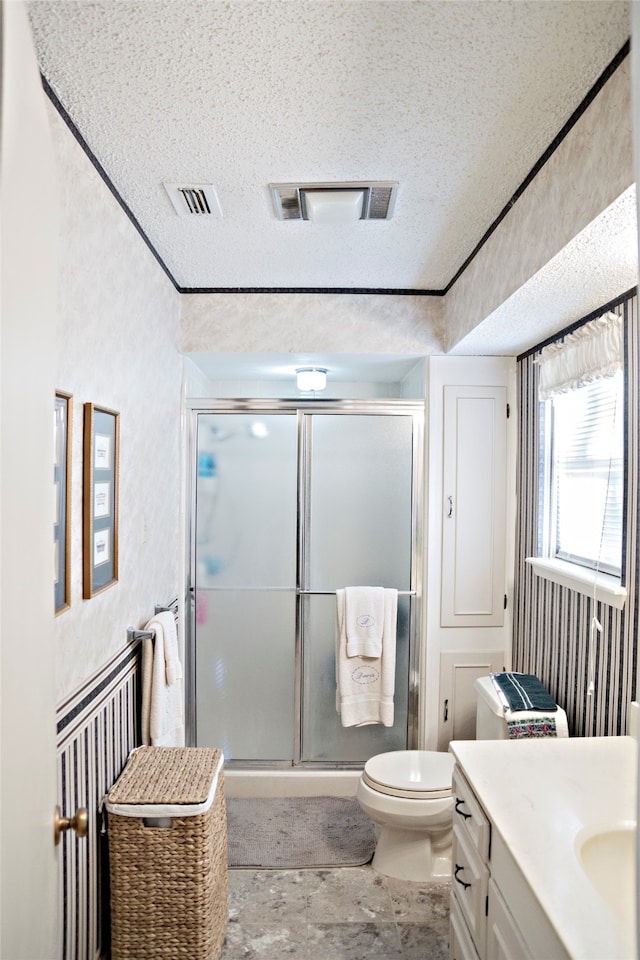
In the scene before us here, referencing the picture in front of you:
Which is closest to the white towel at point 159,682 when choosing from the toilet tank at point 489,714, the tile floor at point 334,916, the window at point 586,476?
the tile floor at point 334,916

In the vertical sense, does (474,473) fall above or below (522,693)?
above

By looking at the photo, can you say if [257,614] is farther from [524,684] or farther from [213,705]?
[524,684]

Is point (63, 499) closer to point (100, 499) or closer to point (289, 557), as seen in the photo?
point (100, 499)

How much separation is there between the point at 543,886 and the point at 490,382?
2.24 metres

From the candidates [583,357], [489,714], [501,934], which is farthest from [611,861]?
[583,357]

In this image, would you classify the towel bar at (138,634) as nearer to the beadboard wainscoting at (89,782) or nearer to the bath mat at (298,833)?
the beadboard wainscoting at (89,782)

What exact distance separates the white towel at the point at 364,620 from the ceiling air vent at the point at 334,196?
1729 millimetres

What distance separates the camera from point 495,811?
1.42 metres

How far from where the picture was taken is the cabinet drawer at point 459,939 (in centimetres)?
160

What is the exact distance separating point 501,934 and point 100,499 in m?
1.47

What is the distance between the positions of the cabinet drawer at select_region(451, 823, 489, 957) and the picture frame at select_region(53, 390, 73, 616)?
3.91 feet

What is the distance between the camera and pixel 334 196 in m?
1.98

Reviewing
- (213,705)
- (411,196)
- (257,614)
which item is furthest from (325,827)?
(411,196)

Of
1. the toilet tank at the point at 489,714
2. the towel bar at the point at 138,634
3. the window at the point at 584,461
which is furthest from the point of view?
the toilet tank at the point at 489,714
